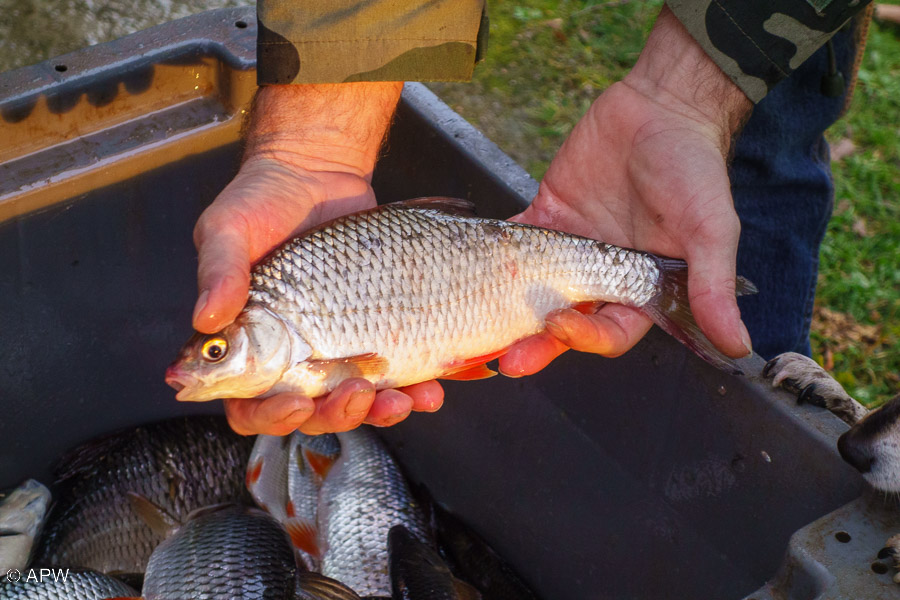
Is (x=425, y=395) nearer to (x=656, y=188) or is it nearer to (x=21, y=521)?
(x=656, y=188)

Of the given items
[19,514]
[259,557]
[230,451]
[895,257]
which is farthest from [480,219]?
[895,257]

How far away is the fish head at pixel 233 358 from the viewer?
5.16 feet

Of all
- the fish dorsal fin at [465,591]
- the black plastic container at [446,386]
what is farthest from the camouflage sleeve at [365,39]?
the fish dorsal fin at [465,591]

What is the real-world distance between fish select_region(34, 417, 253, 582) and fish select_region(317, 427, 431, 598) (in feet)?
0.93

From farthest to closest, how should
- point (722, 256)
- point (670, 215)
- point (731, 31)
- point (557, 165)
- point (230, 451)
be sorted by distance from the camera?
point (230, 451) < point (557, 165) < point (731, 31) < point (670, 215) < point (722, 256)

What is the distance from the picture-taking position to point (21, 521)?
2.17 meters

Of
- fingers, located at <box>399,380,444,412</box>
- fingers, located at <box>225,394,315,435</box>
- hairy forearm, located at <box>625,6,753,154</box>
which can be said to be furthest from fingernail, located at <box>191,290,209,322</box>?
hairy forearm, located at <box>625,6,753,154</box>

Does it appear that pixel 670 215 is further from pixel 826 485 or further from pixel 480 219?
pixel 826 485

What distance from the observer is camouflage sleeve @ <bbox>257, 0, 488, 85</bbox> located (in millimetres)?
2008

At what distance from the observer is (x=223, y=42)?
2.21 m

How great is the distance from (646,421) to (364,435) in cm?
93

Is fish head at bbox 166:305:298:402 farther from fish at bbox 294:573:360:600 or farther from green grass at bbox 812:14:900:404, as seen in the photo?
green grass at bbox 812:14:900:404

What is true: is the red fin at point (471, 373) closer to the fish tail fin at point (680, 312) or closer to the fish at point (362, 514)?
the fish tail fin at point (680, 312)

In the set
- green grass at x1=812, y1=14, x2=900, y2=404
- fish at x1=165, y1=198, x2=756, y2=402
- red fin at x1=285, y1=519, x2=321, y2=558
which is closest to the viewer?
fish at x1=165, y1=198, x2=756, y2=402
